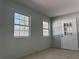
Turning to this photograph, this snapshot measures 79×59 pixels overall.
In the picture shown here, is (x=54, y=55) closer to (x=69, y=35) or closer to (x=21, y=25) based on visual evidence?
(x=69, y=35)

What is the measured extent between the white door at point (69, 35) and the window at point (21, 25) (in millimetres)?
2921

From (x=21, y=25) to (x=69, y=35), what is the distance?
3480mm

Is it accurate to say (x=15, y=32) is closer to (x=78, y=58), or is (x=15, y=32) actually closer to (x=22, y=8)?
(x=22, y=8)

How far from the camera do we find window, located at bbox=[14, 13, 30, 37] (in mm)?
3647

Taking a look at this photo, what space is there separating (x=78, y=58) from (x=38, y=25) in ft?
9.34

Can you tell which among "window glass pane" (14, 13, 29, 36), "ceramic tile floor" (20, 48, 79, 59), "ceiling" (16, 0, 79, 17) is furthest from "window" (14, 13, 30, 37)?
"ceramic tile floor" (20, 48, 79, 59)

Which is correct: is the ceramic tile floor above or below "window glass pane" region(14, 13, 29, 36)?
below

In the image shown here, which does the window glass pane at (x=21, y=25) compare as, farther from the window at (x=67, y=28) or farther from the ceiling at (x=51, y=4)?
the window at (x=67, y=28)

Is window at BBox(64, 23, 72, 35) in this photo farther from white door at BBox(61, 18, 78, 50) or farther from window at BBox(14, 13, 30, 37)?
window at BBox(14, 13, 30, 37)

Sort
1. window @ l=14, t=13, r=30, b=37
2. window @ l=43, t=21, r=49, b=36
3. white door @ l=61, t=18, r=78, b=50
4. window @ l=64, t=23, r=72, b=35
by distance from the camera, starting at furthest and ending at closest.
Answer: window @ l=43, t=21, r=49, b=36 < window @ l=64, t=23, r=72, b=35 < white door @ l=61, t=18, r=78, b=50 < window @ l=14, t=13, r=30, b=37

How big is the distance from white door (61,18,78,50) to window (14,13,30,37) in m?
2.92

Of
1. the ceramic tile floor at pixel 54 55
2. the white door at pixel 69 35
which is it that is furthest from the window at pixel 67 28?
the ceramic tile floor at pixel 54 55

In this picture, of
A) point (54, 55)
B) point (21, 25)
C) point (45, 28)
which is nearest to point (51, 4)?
point (21, 25)

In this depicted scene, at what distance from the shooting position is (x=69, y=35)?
5.58 meters
